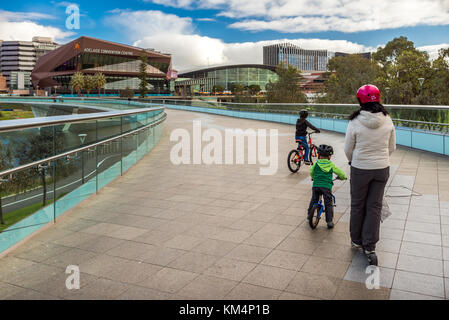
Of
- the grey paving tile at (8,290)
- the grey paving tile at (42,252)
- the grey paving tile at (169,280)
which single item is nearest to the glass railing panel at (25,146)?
the grey paving tile at (42,252)

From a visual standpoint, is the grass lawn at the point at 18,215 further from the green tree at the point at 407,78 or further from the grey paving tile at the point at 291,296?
the green tree at the point at 407,78

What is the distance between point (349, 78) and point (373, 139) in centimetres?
7432

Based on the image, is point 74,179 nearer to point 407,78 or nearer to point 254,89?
point 407,78

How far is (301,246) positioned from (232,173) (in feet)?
16.1

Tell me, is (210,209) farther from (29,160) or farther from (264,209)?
(29,160)

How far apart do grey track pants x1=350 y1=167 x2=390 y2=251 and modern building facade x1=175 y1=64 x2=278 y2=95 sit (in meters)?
146

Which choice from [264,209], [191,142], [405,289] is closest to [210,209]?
[264,209]

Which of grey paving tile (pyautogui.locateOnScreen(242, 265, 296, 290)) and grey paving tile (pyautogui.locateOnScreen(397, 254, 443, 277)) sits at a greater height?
grey paving tile (pyautogui.locateOnScreen(397, 254, 443, 277))

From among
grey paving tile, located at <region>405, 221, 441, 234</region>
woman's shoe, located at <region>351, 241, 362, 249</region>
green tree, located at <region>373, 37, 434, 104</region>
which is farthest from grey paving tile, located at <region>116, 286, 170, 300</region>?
green tree, located at <region>373, 37, 434, 104</region>

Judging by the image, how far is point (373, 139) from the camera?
14.3ft

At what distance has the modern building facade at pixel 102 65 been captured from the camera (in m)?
114

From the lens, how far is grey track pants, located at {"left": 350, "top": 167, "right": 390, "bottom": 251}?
4387 mm

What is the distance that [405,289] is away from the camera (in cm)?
379

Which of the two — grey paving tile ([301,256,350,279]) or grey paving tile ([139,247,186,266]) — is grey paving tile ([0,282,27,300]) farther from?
grey paving tile ([301,256,350,279])
